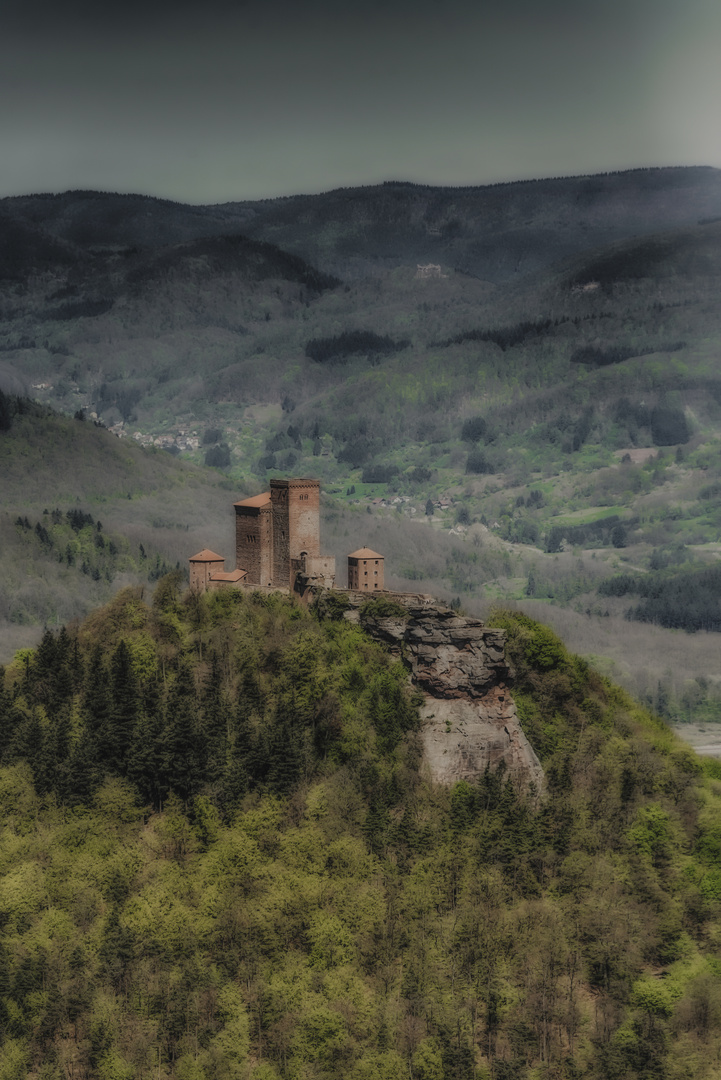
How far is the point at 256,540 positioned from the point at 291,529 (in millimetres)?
2877

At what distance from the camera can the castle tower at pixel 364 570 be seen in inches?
4146

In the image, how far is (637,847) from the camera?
95.1 meters

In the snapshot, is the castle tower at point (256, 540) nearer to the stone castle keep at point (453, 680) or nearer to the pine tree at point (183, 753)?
the stone castle keep at point (453, 680)

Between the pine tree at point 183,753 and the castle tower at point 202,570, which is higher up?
the castle tower at point 202,570

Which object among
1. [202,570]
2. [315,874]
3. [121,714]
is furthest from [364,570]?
[315,874]

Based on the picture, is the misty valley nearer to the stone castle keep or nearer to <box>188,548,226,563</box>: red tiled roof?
the stone castle keep

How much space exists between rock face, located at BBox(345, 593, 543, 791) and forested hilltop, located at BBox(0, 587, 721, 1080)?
140cm

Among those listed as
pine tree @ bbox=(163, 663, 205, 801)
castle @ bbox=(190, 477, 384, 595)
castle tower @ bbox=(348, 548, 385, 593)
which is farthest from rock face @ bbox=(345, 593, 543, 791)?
pine tree @ bbox=(163, 663, 205, 801)

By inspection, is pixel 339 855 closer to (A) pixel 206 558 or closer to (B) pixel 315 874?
(B) pixel 315 874

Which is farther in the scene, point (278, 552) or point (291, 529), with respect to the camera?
point (278, 552)

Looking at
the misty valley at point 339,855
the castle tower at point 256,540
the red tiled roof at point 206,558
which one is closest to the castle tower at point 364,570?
the misty valley at point 339,855

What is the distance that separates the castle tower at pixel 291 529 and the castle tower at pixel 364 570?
3.42 m

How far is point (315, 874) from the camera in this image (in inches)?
3314

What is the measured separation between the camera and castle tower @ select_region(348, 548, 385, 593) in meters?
105
